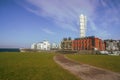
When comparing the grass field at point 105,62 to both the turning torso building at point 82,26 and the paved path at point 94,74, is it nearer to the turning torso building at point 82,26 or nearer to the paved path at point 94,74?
the paved path at point 94,74

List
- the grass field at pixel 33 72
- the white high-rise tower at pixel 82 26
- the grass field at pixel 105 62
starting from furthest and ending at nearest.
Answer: the white high-rise tower at pixel 82 26
the grass field at pixel 105 62
the grass field at pixel 33 72

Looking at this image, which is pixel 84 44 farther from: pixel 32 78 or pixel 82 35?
pixel 32 78

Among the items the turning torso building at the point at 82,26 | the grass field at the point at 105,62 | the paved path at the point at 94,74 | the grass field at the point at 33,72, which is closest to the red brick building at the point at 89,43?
the turning torso building at the point at 82,26

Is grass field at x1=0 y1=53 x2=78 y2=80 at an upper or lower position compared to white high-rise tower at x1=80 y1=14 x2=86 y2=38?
lower

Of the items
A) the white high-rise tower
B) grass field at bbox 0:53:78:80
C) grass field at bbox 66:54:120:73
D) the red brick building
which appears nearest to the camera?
grass field at bbox 0:53:78:80

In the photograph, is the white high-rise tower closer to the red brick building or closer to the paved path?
the red brick building

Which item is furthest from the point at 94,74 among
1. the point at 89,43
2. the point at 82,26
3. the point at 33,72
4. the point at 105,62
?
the point at 82,26

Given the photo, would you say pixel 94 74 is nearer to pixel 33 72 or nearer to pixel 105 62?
pixel 33 72

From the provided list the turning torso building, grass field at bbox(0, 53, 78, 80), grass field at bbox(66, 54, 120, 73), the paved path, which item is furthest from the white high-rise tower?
the paved path

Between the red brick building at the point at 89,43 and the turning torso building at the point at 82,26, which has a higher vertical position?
the turning torso building at the point at 82,26

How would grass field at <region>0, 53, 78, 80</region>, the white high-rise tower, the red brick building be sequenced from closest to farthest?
grass field at <region>0, 53, 78, 80</region>
the red brick building
the white high-rise tower

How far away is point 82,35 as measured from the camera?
456 ft

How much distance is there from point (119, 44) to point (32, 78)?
156 meters

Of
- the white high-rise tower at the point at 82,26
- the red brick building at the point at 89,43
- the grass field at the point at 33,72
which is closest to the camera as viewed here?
the grass field at the point at 33,72
